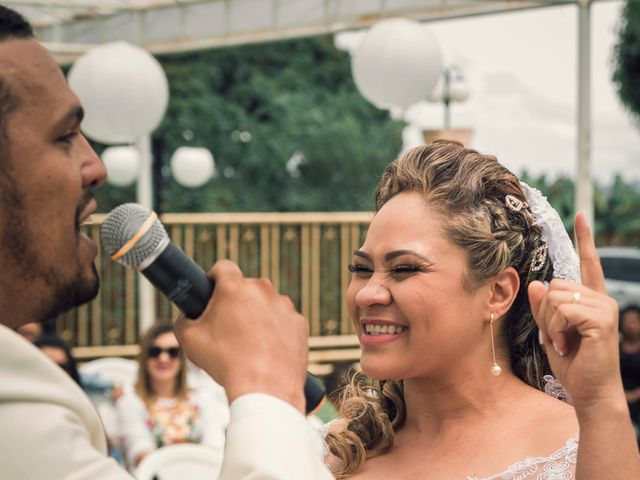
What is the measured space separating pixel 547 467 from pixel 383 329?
0.54 metres

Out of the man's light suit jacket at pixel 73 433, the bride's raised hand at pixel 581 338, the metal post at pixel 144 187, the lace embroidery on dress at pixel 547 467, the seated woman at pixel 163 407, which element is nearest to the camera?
the man's light suit jacket at pixel 73 433

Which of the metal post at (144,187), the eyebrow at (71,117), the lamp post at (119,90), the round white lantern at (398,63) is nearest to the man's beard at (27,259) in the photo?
the eyebrow at (71,117)

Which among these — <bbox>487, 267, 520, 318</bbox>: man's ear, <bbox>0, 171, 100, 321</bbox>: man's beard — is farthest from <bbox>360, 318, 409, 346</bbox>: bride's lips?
<bbox>0, 171, 100, 321</bbox>: man's beard

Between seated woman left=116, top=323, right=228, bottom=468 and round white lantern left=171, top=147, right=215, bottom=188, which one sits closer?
seated woman left=116, top=323, right=228, bottom=468

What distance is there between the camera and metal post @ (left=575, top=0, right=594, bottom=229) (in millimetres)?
8008

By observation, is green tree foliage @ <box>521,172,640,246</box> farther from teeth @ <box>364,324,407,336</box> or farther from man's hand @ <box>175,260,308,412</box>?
man's hand @ <box>175,260,308,412</box>

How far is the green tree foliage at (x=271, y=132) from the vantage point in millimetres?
19531

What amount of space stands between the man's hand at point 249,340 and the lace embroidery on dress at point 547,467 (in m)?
1.09

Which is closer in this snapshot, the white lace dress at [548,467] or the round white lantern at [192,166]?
the white lace dress at [548,467]

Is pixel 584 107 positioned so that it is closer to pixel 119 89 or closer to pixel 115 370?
pixel 119 89

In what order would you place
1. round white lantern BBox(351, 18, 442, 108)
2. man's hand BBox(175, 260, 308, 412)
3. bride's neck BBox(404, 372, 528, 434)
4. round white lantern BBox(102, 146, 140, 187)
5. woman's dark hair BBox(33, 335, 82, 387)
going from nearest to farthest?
man's hand BBox(175, 260, 308, 412), bride's neck BBox(404, 372, 528, 434), woman's dark hair BBox(33, 335, 82, 387), round white lantern BBox(351, 18, 442, 108), round white lantern BBox(102, 146, 140, 187)

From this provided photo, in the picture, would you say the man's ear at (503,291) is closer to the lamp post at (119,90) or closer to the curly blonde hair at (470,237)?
the curly blonde hair at (470,237)

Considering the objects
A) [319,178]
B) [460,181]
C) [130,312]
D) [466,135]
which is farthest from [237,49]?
[460,181]

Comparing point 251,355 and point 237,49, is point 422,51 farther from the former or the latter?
point 237,49
